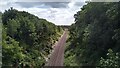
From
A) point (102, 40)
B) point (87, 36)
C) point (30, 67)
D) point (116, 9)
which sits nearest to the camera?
point (116, 9)

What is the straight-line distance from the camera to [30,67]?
31.8 metres

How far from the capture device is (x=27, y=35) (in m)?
37.3

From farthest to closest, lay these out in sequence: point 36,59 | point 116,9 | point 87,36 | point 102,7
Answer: point 36,59 → point 87,36 → point 102,7 → point 116,9

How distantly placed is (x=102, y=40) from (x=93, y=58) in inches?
71.6

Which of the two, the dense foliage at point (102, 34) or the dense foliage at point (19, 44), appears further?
the dense foliage at point (19, 44)

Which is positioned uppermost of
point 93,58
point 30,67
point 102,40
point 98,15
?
point 98,15

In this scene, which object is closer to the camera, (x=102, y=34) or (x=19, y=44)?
(x=102, y=34)

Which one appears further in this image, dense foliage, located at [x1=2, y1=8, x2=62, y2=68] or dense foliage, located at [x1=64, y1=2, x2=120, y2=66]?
dense foliage, located at [x1=2, y1=8, x2=62, y2=68]

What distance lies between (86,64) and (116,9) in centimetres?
683

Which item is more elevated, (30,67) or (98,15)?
(98,15)

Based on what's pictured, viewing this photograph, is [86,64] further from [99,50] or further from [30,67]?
[30,67]

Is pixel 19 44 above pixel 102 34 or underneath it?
underneath

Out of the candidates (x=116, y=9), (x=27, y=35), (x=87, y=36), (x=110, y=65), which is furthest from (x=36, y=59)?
(x=110, y=65)

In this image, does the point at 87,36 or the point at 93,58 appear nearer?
the point at 93,58
